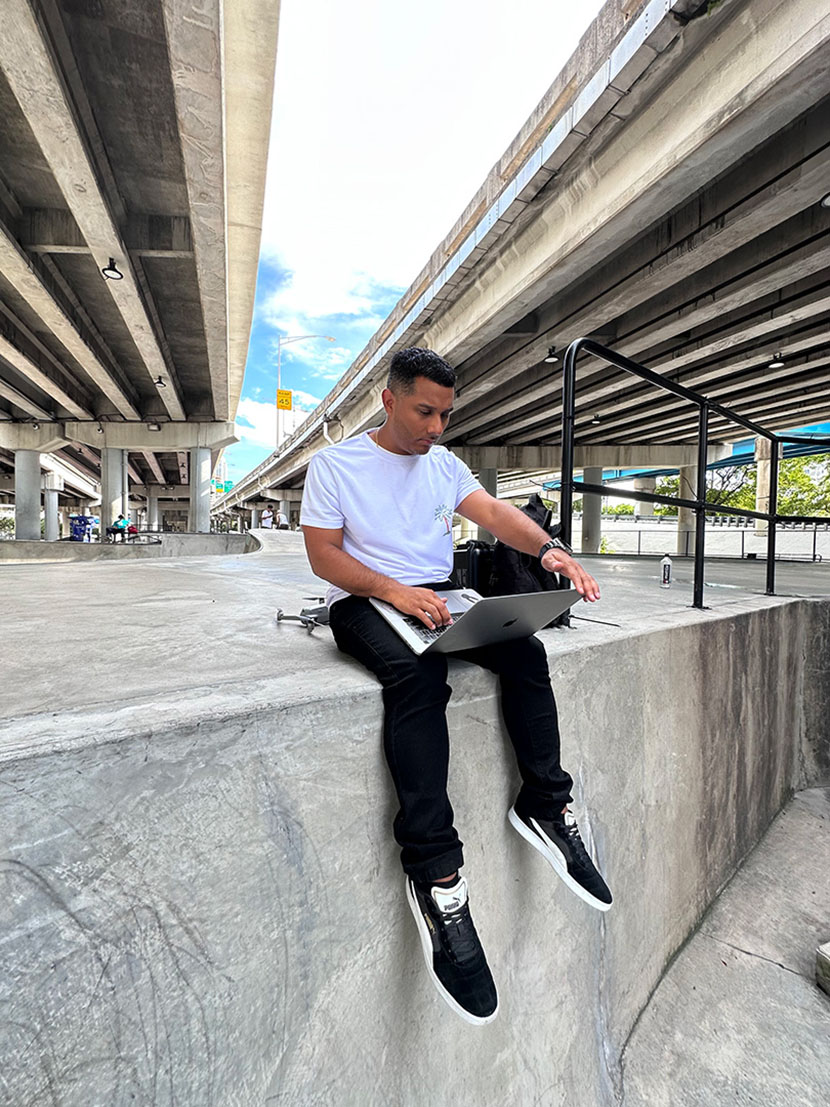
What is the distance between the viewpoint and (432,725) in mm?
1346

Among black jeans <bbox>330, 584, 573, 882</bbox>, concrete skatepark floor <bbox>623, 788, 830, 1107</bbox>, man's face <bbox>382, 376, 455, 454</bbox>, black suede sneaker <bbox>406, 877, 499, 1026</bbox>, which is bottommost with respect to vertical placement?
concrete skatepark floor <bbox>623, 788, 830, 1107</bbox>

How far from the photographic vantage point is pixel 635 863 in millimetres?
2186

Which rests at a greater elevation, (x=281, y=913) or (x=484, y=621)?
(x=484, y=621)

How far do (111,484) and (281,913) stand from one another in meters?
23.6

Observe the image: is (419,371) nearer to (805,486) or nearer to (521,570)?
(521,570)

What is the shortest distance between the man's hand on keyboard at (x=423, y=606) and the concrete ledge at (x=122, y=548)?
469 inches

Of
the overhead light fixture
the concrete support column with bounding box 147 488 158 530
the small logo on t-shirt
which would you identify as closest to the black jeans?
the small logo on t-shirt

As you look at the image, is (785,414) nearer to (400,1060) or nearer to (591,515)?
(591,515)

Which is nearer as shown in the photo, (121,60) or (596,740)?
(596,740)

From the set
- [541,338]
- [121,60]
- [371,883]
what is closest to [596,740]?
[371,883]

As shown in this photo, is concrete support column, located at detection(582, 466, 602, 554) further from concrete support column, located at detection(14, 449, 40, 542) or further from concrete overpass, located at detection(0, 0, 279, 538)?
concrete support column, located at detection(14, 449, 40, 542)

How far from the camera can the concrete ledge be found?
46.9 feet

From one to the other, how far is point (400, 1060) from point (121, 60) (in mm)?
8003

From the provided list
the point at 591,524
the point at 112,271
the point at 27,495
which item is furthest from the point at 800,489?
the point at 27,495
